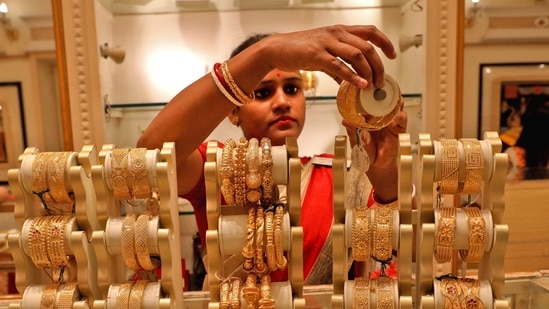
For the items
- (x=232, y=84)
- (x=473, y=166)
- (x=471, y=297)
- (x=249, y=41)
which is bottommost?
(x=471, y=297)

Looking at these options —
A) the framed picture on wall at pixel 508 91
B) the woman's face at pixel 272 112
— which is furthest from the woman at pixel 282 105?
the framed picture on wall at pixel 508 91

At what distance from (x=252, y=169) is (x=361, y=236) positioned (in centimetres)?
14

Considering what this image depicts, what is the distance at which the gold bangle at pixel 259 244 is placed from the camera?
51 cm

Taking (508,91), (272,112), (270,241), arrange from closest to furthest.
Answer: (270,241), (272,112), (508,91)

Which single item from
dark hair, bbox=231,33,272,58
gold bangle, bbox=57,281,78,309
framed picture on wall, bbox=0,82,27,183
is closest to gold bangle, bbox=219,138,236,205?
gold bangle, bbox=57,281,78,309

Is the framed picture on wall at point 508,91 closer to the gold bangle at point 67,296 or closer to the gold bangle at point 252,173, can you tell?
the gold bangle at point 252,173

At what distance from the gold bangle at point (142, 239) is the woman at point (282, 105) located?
0.42 ft

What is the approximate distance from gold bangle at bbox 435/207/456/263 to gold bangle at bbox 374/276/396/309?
0.22 feet

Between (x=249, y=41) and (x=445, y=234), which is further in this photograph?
(x=249, y=41)

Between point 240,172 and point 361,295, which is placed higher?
point 240,172

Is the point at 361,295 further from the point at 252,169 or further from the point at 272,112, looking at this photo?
the point at 272,112

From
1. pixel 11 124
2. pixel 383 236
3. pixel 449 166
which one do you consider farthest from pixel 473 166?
pixel 11 124

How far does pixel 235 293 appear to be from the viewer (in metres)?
0.52

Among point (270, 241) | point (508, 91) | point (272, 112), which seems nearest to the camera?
point (270, 241)
